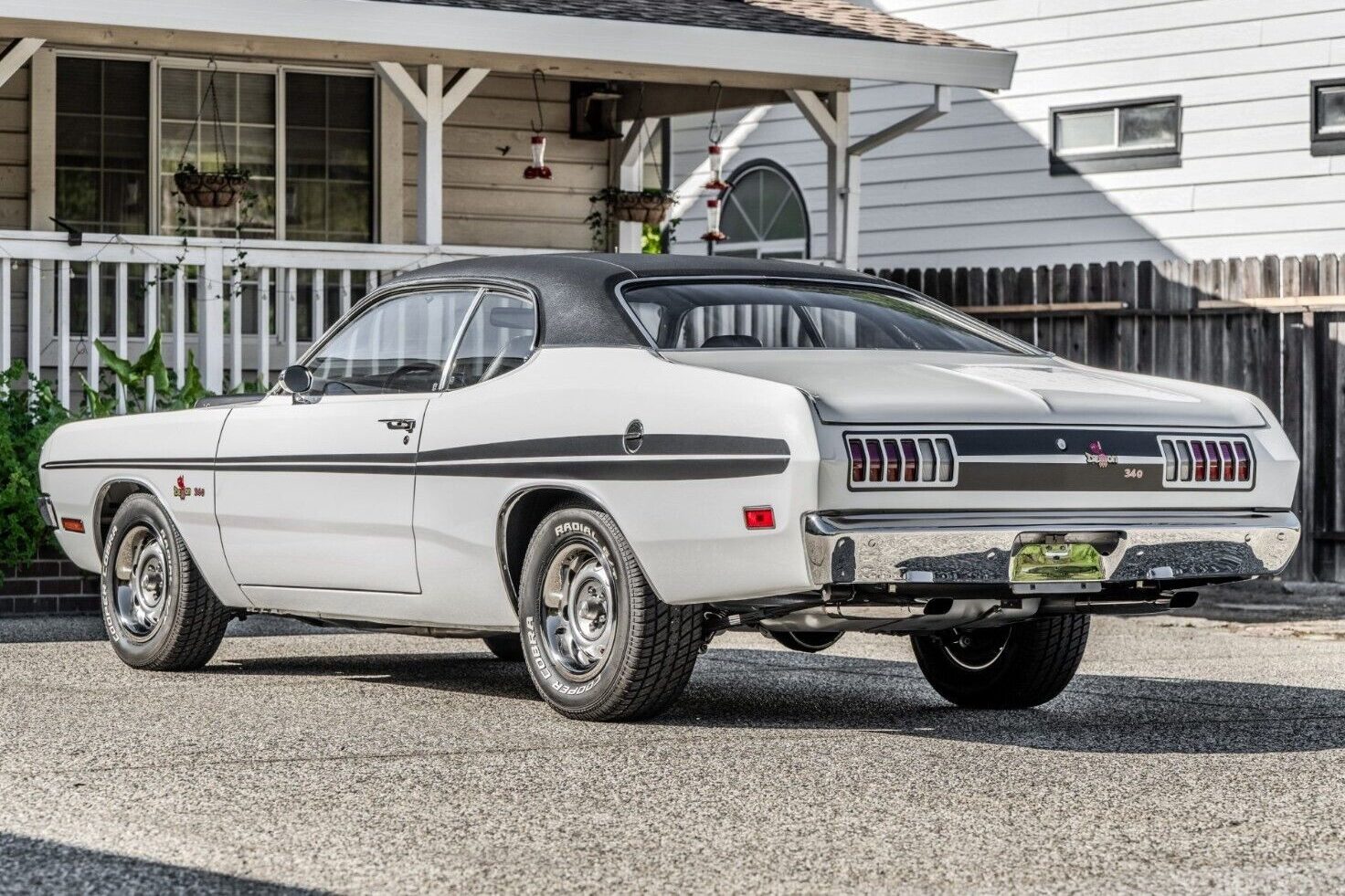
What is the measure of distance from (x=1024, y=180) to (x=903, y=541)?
12.3 m

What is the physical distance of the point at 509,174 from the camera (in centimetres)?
1736

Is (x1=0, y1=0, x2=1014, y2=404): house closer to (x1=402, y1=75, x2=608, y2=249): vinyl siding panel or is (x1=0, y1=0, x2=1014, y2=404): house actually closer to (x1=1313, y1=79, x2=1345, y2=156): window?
(x1=402, y1=75, x2=608, y2=249): vinyl siding panel

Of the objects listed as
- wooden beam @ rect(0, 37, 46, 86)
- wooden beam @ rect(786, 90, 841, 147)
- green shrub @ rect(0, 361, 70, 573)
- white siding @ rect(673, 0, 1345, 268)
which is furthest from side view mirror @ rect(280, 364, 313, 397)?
white siding @ rect(673, 0, 1345, 268)

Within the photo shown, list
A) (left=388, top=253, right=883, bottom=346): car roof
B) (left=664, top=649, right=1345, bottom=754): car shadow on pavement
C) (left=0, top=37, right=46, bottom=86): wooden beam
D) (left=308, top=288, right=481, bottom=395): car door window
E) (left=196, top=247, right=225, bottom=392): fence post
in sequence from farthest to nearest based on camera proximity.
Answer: (left=0, top=37, right=46, bottom=86): wooden beam
(left=196, top=247, right=225, bottom=392): fence post
(left=308, top=288, right=481, bottom=395): car door window
(left=388, top=253, right=883, bottom=346): car roof
(left=664, top=649, right=1345, bottom=754): car shadow on pavement

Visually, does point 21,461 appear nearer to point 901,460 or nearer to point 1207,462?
point 901,460

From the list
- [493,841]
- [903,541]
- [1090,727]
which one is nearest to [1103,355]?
[1090,727]

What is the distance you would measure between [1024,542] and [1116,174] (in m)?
11.5

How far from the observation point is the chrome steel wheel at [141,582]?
8.68 meters

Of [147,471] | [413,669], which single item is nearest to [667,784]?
[413,669]

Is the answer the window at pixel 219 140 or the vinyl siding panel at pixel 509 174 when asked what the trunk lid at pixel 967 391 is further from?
the vinyl siding panel at pixel 509 174

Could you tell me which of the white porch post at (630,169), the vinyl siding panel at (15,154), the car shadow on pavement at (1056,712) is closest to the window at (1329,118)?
the white porch post at (630,169)

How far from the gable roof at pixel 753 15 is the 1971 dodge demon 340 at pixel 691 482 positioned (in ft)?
18.0

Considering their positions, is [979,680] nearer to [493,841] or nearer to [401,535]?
[401,535]

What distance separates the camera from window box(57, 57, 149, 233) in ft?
50.1
